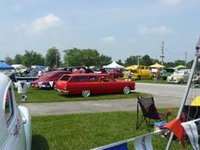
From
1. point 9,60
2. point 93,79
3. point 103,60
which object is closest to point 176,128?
point 93,79

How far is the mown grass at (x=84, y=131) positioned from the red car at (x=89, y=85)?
32.3ft

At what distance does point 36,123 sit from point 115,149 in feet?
25.0

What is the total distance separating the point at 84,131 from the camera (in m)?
9.93

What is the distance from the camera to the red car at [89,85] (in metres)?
22.9

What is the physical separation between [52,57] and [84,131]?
397 ft

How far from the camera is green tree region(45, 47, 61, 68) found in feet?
419

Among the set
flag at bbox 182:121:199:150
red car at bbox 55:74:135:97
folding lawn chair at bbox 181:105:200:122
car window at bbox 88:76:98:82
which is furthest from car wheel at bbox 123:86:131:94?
flag at bbox 182:121:199:150

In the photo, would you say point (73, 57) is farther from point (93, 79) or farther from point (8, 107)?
point (8, 107)

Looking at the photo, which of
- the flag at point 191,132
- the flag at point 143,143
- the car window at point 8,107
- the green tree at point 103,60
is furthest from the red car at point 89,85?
the green tree at point 103,60

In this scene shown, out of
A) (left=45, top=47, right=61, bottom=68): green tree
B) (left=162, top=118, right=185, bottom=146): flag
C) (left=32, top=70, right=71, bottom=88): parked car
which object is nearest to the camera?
(left=162, top=118, right=185, bottom=146): flag

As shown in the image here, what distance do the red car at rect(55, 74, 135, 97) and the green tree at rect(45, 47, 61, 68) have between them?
103 meters

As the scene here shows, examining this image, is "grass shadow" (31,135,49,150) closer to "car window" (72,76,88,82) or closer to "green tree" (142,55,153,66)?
"car window" (72,76,88,82)

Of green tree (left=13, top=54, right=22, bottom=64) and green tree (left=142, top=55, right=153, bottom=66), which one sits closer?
green tree (left=142, top=55, right=153, bottom=66)

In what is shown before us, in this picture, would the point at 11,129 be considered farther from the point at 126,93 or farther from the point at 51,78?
the point at 51,78
